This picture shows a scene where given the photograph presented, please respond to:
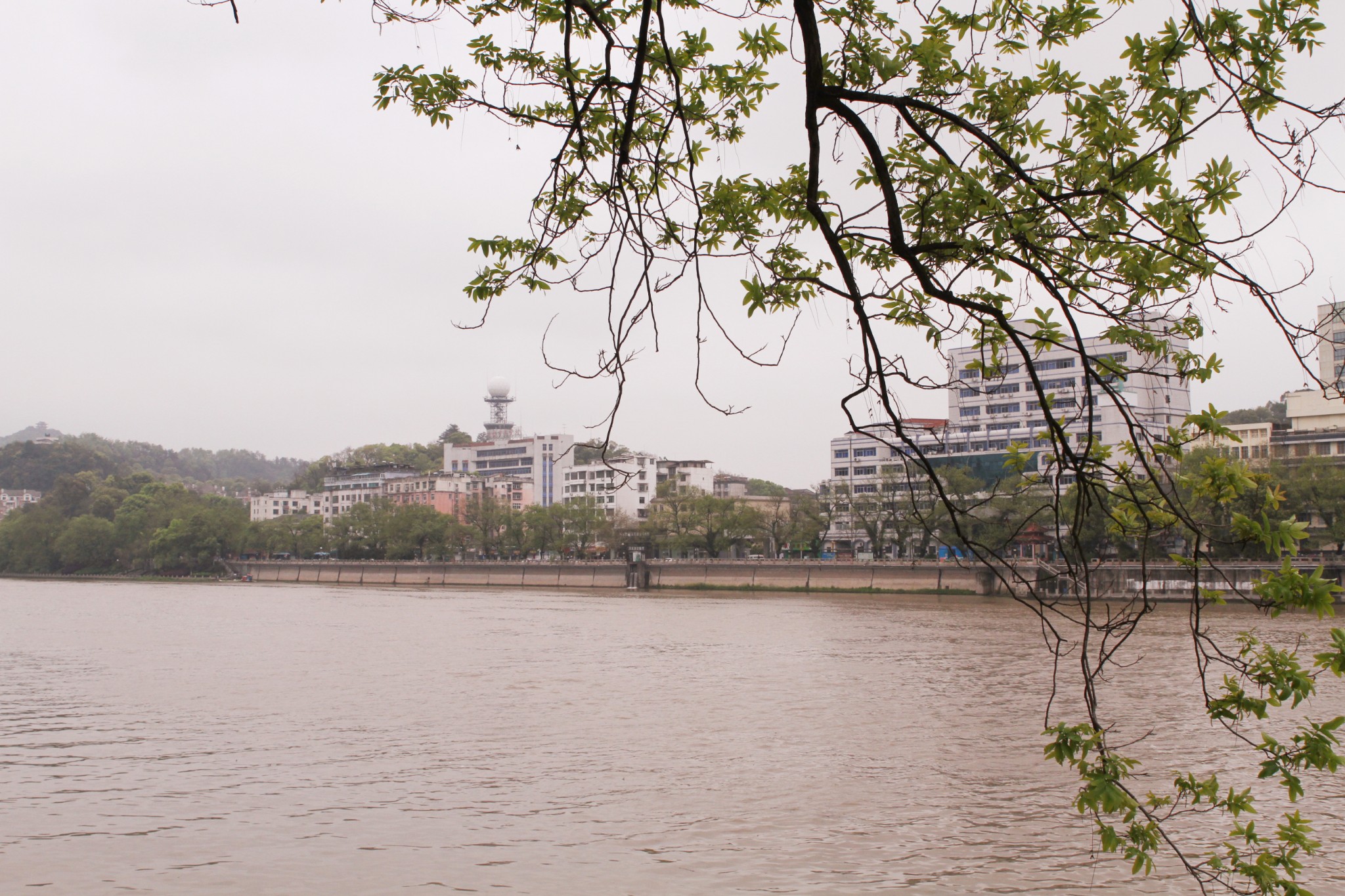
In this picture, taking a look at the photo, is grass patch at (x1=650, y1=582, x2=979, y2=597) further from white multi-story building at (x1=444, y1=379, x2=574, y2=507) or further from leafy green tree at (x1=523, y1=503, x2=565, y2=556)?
white multi-story building at (x1=444, y1=379, x2=574, y2=507)

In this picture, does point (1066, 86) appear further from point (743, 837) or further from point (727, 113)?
point (743, 837)

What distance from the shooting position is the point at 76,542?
89.6m

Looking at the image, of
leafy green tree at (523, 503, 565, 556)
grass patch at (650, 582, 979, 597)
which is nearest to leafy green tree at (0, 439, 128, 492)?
leafy green tree at (523, 503, 565, 556)

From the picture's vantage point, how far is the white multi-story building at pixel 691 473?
313 ft

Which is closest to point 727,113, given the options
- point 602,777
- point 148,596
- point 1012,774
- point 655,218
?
point 655,218

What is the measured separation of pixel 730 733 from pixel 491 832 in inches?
198

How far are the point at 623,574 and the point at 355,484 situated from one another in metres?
52.4

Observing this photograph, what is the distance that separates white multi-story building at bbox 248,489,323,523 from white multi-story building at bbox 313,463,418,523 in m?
3.60

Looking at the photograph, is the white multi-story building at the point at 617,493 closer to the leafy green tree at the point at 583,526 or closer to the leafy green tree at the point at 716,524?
the leafy green tree at the point at 583,526

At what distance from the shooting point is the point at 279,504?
126750 millimetres

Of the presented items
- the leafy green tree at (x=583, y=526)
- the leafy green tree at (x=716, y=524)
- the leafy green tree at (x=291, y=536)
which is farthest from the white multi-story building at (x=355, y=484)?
the leafy green tree at (x=716, y=524)

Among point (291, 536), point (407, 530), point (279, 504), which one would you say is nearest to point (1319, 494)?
point (407, 530)

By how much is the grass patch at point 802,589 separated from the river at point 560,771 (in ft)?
98.7

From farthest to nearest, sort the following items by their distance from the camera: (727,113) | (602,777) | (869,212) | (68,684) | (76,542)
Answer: (76,542)
(68,684)
(602,777)
(727,113)
(869,212)
